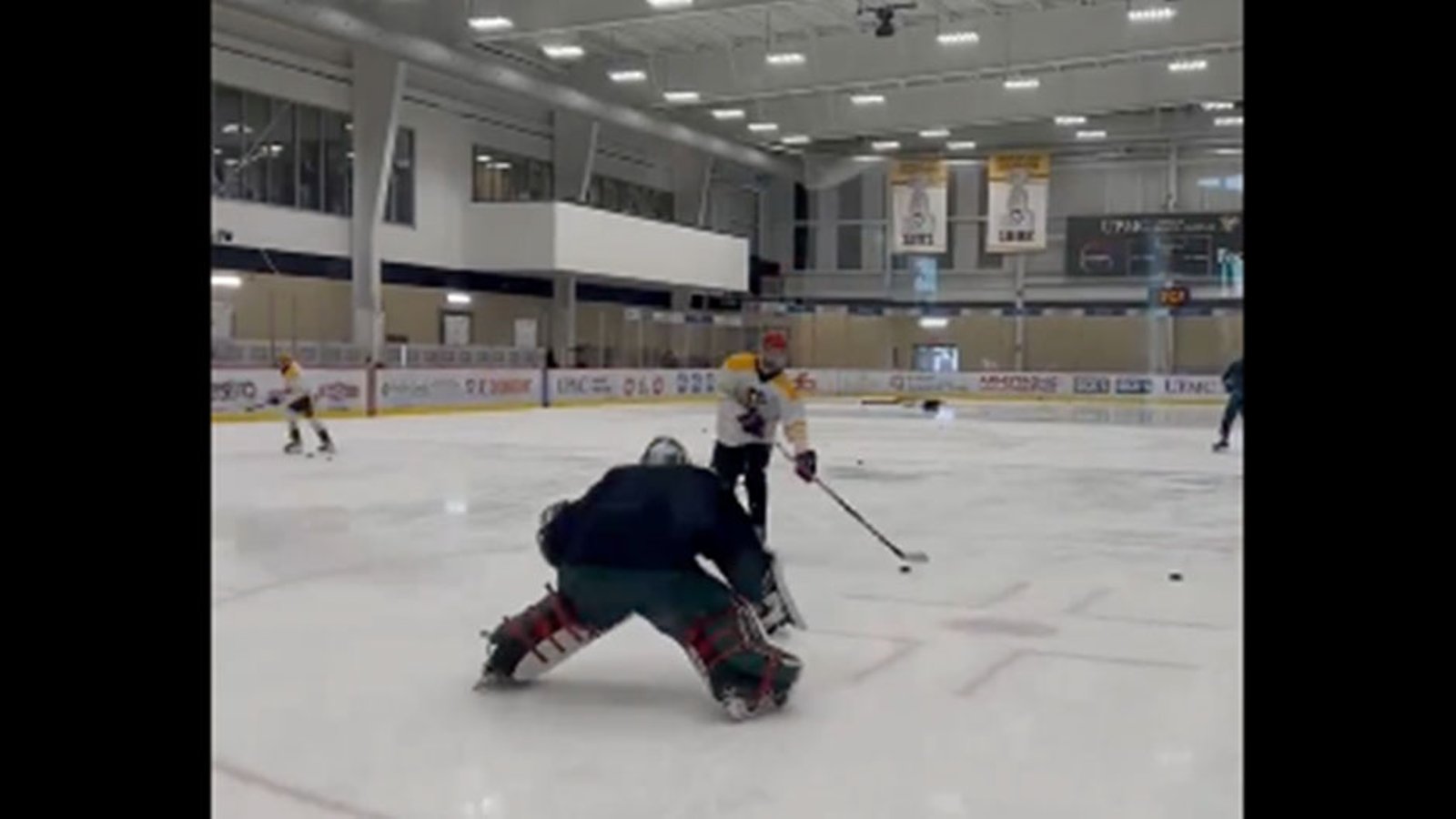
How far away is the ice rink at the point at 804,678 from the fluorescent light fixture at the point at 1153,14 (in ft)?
41.8

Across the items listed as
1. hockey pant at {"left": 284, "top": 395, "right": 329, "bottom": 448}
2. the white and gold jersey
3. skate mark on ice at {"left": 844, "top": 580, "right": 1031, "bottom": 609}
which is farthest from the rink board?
skate mark on ice at {"left": 844, "top": 580, "right": 1031, "bottom": 609}

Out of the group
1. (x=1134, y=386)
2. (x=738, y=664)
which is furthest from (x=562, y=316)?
(x=738, y=664)

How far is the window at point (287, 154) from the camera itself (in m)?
22.0

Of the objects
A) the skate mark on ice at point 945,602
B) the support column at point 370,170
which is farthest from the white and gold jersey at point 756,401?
the support column at point 370,170

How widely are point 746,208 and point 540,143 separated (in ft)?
30.7

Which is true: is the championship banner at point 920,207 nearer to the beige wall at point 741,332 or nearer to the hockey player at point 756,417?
the beige wall at point 741,332

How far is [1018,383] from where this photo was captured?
3045 centimetres

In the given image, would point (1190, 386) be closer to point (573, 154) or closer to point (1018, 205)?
point (1018, 205)

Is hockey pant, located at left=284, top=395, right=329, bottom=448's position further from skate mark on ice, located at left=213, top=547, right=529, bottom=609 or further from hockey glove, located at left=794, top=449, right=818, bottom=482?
hockey glove, located at left=794, top=449, right=818, bottom=482

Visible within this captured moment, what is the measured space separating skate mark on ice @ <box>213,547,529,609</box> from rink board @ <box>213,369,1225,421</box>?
32.5ft

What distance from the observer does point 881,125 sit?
29016 millimetres

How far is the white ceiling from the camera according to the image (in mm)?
21000
